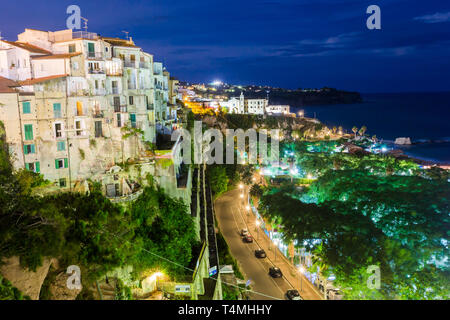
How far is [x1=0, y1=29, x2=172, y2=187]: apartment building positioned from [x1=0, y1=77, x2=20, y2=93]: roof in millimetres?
47

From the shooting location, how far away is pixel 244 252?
27.8 m

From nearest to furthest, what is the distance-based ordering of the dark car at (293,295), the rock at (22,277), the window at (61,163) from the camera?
the rock at (22,277)
the window at (61,163)
the dark car at (293,295)

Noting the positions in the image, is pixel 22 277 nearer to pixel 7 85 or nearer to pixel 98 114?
pixel 98 114

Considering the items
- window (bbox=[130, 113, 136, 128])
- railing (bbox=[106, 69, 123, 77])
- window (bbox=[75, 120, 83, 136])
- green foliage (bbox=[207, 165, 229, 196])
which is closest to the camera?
window (bbox=[75, 120, 83, 136])

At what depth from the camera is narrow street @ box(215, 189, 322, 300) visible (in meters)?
22.3

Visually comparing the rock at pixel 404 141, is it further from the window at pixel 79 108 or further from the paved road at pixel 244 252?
the window at pixel 79 108

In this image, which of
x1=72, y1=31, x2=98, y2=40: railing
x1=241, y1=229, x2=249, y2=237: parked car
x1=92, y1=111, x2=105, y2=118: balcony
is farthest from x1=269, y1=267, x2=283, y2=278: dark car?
x1=72, y1=31, x2=98, y2=40: railing

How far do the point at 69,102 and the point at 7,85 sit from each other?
3.30m

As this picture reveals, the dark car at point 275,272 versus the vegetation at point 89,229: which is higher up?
the vegetation at point 89,229

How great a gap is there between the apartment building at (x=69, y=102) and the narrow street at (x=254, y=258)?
12366 millimetres

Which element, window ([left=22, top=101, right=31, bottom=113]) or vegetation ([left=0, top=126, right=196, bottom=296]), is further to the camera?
window ([left=22, top=101, right=31, bottom=113])

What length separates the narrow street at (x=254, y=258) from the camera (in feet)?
73.3

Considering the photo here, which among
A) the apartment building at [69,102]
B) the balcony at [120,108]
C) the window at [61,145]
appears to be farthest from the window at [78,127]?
the balcony at [120,108]

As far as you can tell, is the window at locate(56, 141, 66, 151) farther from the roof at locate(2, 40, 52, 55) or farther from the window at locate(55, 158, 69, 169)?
the roof at locate(2, 40, 52, 55)
